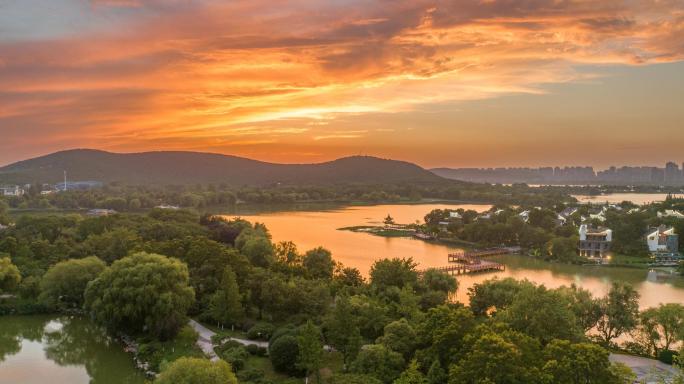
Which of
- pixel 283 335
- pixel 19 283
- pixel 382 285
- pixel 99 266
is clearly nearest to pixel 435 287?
pixel 382 285

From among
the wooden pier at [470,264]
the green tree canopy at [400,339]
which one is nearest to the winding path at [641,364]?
the green tree canopy at [400,339]

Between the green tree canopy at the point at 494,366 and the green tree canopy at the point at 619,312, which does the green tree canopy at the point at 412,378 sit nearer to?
the green tree canopy at the point at 494,366

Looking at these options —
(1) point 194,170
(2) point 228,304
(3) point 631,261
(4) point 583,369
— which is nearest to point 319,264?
(2) point 228,304

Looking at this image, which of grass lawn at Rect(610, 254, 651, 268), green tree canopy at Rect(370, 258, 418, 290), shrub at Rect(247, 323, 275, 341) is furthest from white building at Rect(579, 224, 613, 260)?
shrub at Rect(247, 323, 275, 341)

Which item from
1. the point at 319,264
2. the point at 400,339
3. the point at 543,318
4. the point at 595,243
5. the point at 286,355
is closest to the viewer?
the point at 400,339

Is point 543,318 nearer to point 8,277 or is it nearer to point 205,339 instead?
point 205,339

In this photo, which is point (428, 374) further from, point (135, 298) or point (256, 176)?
point (256, 176)
